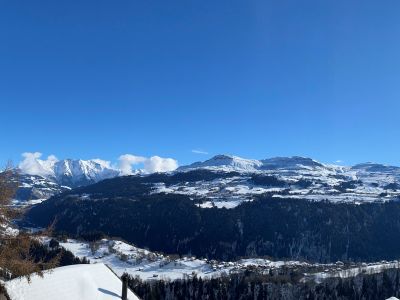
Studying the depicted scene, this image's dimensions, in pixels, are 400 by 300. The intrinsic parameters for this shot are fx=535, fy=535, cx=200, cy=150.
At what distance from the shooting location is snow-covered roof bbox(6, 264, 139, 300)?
177ft

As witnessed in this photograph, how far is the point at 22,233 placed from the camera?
2338cm

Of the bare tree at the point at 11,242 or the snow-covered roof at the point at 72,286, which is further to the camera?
the snow-covered roof at the point at 72,286

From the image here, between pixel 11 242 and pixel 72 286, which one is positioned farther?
pixel 72 286

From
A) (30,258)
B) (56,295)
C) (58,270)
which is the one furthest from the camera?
(58,270)

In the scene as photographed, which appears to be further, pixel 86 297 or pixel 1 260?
pixel 86 297

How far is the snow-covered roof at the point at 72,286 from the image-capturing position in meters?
54.1

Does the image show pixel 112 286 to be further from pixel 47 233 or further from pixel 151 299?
pixel 151 299

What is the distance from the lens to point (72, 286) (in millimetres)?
60562

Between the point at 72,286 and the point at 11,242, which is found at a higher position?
the point at 11,242

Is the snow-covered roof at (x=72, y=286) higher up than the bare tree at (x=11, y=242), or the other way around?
the bare tree at (x=11, y=242)

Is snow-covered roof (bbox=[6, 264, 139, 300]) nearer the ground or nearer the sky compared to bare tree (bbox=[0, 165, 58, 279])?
nearer the ground

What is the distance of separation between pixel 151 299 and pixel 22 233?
599 feet

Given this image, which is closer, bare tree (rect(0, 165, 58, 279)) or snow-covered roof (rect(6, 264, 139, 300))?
bare tree (rect(0, 165, 58, 279))

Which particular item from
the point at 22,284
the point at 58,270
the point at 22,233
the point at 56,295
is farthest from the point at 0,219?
the point at 58,270
